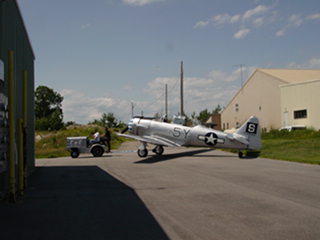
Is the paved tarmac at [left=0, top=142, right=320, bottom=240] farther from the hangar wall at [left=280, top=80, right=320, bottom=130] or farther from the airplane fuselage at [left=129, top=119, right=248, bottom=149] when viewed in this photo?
the hangar wall at [left=280, top=80, right=320, bottom=130]

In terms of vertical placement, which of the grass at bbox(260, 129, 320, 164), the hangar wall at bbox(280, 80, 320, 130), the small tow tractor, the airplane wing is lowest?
the grass at bbox(260, 129, 320, 164)

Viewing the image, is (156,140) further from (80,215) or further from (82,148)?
(80,215)

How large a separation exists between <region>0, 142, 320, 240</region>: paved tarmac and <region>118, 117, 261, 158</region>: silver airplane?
10.2m

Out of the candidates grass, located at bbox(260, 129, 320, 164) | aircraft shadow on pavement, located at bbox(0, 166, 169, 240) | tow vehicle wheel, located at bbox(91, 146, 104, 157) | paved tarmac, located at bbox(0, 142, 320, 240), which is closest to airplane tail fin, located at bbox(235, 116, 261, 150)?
grass, located at bbox(260, 129, 320, 164)

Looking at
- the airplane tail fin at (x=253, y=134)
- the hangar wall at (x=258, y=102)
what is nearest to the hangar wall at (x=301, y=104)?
the hangar wall at (x=258, y=102)

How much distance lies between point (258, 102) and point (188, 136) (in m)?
38.6

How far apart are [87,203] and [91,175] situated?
586cm

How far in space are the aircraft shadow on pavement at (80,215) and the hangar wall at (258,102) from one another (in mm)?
48403

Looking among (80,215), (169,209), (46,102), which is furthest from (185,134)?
(46,102)

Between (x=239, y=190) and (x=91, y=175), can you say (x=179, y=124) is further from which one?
(x=239, y=190)

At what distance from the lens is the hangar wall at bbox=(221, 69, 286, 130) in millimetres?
56619

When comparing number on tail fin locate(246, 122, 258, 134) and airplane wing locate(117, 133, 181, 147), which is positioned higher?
number on tail fin locate(246, 122, 258, 134)

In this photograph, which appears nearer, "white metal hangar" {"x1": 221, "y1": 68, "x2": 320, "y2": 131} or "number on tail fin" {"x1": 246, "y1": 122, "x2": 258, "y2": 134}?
"number on tail fin" {"x1": 246, "y1": 122, "x2": 258, "y2": 134}

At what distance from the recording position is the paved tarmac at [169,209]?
20.5ft
